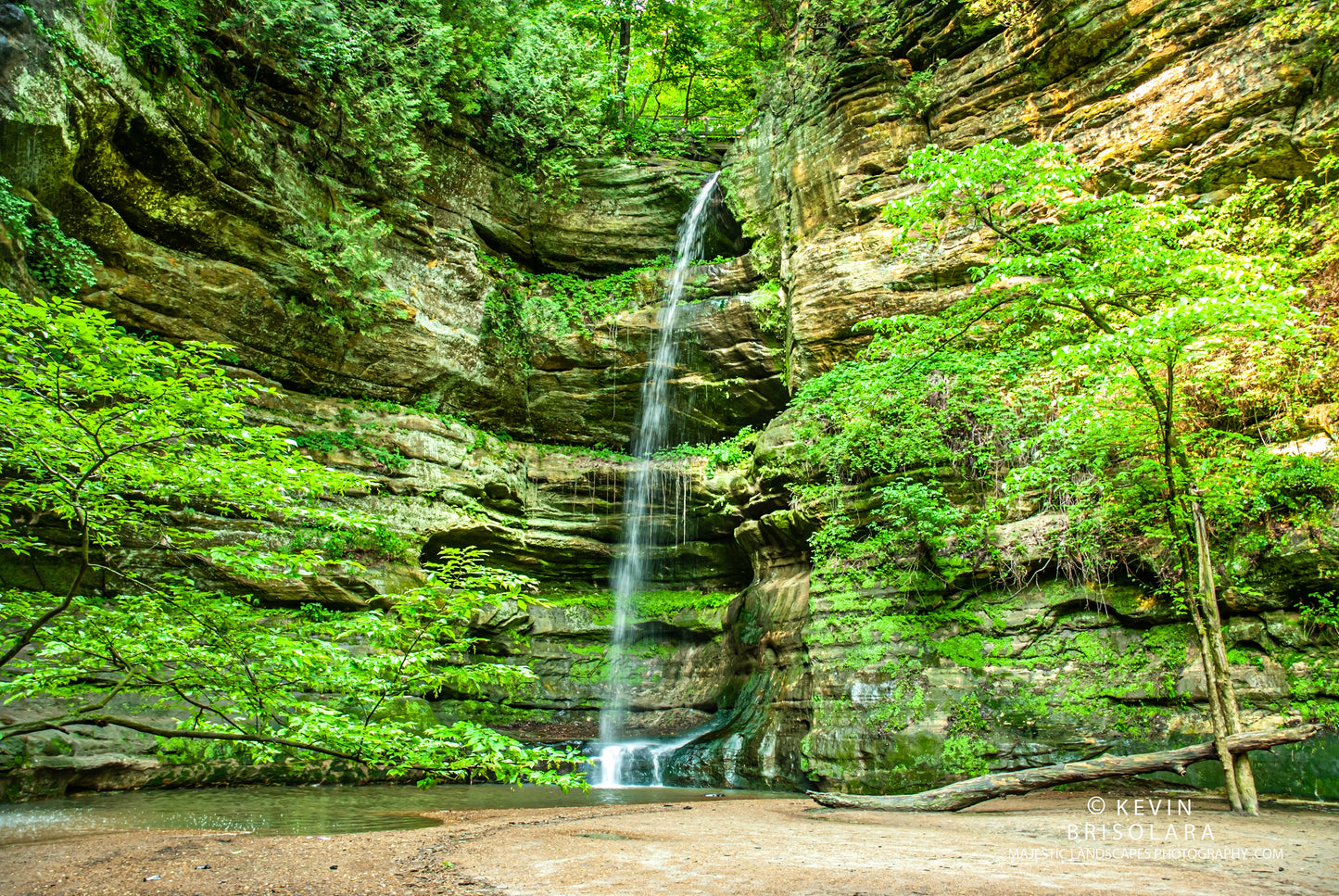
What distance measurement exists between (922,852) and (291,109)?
15686mm

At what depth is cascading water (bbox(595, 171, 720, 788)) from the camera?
55.1ft

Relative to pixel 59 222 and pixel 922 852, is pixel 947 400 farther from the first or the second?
pixel 59 222

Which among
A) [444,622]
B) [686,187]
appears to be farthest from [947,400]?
[686,187]

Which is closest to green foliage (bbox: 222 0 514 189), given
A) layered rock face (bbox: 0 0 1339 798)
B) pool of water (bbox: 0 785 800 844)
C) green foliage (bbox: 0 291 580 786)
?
layered rock face (bbox: 0 0 1339 798)

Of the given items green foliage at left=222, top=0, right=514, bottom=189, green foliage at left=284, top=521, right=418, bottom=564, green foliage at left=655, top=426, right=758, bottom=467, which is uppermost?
green foliage at left=222, top=0, right=514, bottom=189

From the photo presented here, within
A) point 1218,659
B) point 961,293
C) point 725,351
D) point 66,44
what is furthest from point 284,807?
point 961,293

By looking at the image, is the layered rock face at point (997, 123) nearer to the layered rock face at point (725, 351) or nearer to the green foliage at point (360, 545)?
the layered rock face at point (725, 351)

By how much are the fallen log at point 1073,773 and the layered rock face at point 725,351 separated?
1.18 metres

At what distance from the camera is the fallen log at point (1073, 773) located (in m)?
6.14

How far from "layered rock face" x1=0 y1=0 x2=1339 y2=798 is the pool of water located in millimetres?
1087

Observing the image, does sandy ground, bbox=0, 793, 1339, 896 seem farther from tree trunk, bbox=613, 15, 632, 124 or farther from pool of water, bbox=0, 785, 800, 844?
tree trunk, bbox=613, 15, 632, 124

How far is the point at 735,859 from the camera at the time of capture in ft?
14.8

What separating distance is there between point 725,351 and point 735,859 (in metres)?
12.9

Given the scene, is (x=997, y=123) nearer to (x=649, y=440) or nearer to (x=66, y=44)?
(x=649, y=440)
